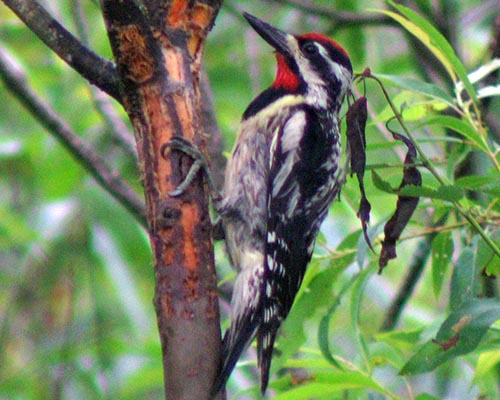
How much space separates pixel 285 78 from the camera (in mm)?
2678

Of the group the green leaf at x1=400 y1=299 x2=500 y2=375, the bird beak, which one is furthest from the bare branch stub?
the bird beak

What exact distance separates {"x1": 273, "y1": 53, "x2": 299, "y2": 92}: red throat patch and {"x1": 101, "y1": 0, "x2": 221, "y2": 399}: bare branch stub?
2.74 ft

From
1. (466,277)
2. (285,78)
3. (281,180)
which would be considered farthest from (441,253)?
(285,78)

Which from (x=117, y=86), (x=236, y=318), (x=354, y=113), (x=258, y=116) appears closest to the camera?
(x=354, y=113)

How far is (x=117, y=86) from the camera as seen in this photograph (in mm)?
1799

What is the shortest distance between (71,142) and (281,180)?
770 mm

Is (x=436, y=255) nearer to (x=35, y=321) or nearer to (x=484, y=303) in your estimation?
(x=484, y=303)

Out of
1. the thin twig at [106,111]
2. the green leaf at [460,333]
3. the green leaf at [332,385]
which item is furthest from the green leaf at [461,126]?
the thin twig at [106,111]

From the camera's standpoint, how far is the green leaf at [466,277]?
1.79 meters

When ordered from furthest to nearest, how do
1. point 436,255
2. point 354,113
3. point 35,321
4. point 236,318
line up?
point 35,321 → point 236,318 → point 436,255 → point 354,113

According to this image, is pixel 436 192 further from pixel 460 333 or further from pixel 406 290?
pixel 406 290

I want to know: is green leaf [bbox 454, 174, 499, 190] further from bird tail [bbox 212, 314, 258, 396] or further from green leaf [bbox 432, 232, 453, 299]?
bird tail [bbox 212, 314, 258, 396]

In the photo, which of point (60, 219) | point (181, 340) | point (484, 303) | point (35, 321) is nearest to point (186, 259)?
point (181, 340)

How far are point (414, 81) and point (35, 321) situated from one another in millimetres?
2566
